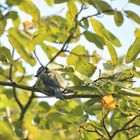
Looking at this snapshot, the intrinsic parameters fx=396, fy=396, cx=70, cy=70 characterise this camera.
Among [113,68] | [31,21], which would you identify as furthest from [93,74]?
[31,21]

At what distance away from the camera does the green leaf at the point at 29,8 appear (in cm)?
161

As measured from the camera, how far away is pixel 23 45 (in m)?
1.36

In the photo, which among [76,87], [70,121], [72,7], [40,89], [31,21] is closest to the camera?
[76,87]

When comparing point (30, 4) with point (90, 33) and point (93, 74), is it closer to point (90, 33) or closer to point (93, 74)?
point (90, 33)

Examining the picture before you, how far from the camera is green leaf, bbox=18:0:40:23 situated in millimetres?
1608

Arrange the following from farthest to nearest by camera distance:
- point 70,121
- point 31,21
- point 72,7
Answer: point 31,21 < point 72,7 < point 70,121

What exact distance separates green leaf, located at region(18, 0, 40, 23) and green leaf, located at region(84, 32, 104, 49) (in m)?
0.25

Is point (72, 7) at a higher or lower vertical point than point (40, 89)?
higher

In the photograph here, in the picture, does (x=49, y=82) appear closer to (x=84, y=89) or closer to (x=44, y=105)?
(x=84, y=89)

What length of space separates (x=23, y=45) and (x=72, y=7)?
48cm

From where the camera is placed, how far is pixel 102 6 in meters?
1.66

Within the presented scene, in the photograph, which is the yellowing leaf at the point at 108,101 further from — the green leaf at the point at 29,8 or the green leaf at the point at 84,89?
the green leaf at the point at 29,8

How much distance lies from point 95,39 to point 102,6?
0.14 metres

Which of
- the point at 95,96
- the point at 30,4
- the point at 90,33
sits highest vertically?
the point at 30,4
